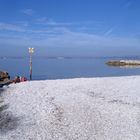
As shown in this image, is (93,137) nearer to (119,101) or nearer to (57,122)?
(57,122)

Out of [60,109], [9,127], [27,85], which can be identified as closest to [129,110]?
[60,109]

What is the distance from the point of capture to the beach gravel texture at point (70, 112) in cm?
1374

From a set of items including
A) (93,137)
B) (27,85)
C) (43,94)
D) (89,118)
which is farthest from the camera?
(27,85)

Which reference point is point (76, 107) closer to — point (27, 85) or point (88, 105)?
point (88, 105)

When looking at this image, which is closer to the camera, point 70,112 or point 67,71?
→ point 70,112

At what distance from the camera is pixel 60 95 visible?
20703 millimetres

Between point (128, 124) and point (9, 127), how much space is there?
5696 mm

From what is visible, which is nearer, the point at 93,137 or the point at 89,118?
the point at 93,137

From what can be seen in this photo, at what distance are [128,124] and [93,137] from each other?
2.57 metres

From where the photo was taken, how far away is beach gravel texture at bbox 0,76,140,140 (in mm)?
13742

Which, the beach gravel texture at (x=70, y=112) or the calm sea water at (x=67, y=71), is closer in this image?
the beach gravel texture at (x=70, y=112)

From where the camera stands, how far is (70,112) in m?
16.6

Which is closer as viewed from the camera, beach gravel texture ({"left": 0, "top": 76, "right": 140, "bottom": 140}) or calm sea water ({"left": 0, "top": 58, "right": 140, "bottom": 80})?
beach gravel texture ({"left": 0, "top": 76, "right": 140, "bottom": 140})

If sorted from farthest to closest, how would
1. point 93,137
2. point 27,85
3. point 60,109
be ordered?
point 27,85 → point 60,109 → point 93,137
